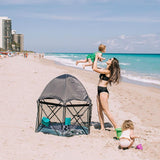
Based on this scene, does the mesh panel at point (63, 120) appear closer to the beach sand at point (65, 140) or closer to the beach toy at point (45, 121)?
the beach toy at point (45, 121)

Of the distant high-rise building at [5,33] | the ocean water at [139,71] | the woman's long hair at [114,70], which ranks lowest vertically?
the ocean water at [139,71]

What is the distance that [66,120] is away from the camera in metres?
6.12

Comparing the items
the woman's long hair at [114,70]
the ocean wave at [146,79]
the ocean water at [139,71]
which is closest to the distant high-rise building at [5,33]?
the ocean water at [139,71]

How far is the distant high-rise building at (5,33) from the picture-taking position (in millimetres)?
167625

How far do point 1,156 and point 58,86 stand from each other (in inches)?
86.0

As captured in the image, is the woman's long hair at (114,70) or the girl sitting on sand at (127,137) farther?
the woman's long hair at (114,70)

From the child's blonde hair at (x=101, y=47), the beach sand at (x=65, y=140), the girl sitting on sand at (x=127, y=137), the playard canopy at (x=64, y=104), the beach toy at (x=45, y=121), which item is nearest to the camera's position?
the beach sand at (x=65, y=140)

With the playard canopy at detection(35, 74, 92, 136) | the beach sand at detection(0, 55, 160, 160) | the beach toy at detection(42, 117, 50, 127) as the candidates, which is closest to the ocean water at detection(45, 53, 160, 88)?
the beach sand at detection(0, 55, 160, 160)

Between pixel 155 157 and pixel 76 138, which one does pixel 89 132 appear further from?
pixel 155 157

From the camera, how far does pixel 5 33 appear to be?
17438cm

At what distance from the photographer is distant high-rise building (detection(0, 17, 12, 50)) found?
550 feet

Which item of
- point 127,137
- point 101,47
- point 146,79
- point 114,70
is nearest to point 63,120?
point 127,137

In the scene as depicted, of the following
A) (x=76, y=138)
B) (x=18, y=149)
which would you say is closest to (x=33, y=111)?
(x=76, y=138)

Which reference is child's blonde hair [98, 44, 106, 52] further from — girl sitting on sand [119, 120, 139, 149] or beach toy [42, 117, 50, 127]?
beach toy [42, 117, 50, 127]
